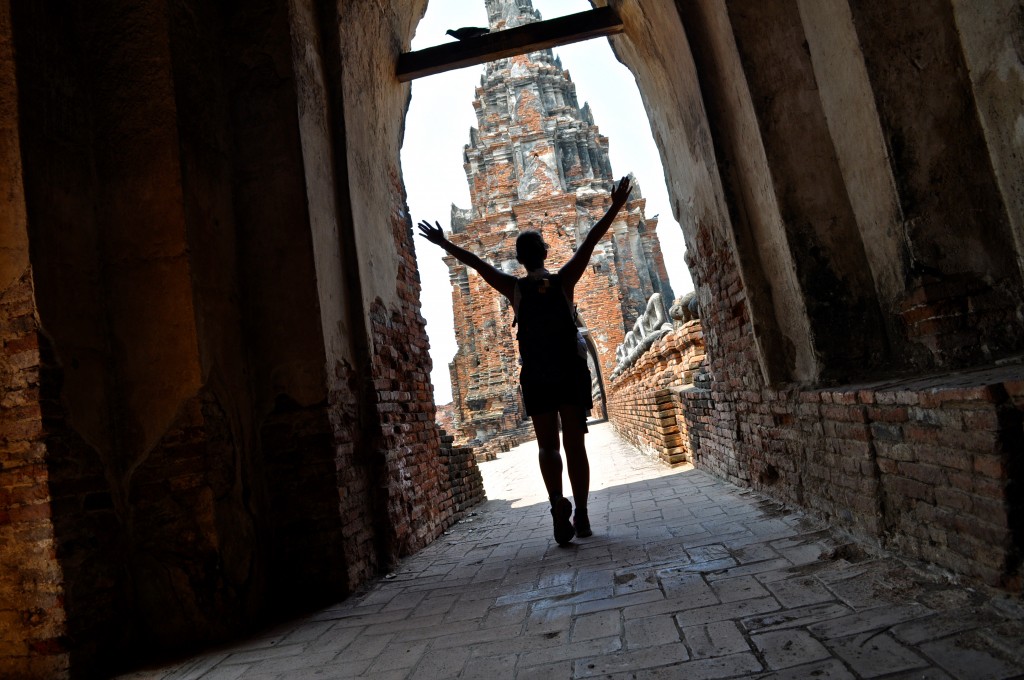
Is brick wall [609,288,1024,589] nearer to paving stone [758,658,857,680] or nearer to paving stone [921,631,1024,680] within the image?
paving stone [921,631,1024,680]

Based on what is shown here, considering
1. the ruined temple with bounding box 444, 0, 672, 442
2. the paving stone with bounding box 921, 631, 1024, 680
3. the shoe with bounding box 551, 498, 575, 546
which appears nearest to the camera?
the paving stone with bounding box 921, 631, 1024, 680

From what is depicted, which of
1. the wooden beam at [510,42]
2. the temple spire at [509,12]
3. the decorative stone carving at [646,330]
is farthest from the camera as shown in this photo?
the temple spire at [509,12]

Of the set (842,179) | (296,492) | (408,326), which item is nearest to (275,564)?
(296,492)

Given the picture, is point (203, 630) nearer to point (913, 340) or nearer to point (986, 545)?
point (986, 545)

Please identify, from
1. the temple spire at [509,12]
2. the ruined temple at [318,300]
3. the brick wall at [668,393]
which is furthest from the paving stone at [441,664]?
the temple spire at [509,12]

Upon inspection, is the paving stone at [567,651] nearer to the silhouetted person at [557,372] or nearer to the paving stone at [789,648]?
the paving stone at [789,648]

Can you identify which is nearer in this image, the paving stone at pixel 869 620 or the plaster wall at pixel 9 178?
the paving stone at pixel 869 620

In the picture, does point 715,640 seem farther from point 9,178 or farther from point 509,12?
point 509,12

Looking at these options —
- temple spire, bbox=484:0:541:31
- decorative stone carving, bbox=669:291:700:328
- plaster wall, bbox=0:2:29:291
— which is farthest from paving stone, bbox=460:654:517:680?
temple spire, bbox=484:0:541:31

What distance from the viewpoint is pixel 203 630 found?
267 cm

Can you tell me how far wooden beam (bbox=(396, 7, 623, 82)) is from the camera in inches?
207

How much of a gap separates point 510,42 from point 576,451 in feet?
12.2

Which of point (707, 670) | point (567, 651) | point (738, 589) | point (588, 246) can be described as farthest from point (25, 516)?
point (588, 246)

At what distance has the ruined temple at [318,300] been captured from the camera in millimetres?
2273
